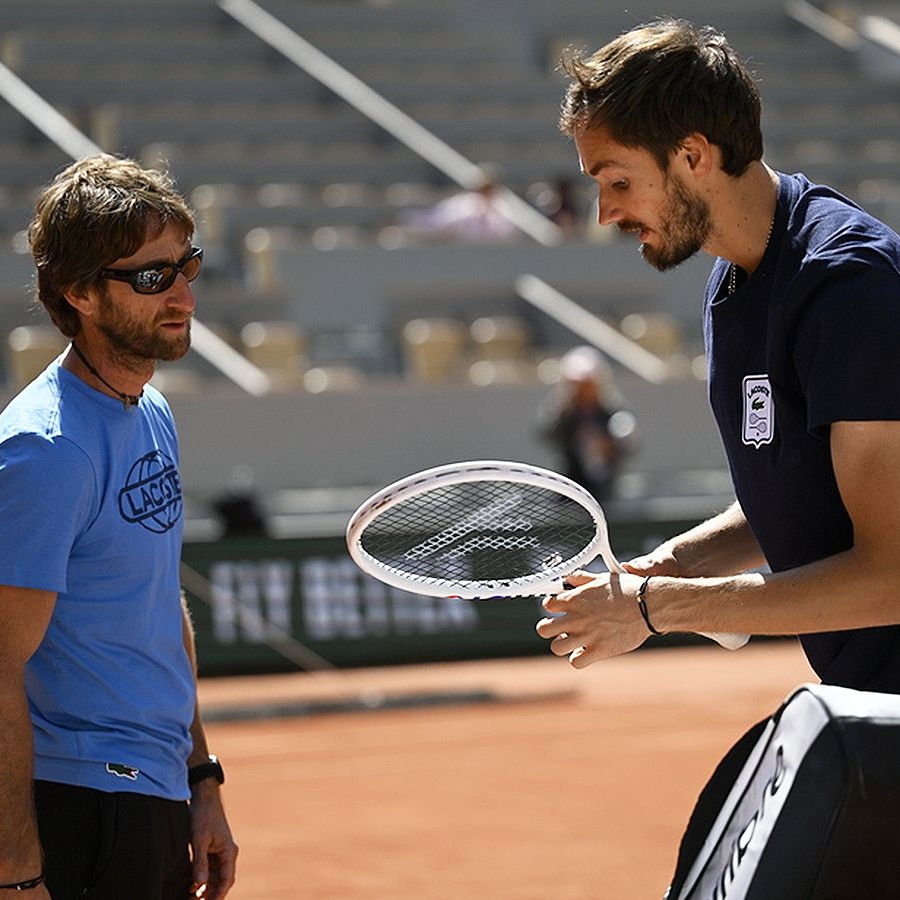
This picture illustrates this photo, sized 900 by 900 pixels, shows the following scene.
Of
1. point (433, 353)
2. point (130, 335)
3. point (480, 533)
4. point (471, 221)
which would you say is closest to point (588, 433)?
point (433, 353)

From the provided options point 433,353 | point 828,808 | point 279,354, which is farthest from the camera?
point 433,353

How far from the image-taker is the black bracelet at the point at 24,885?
3016mm

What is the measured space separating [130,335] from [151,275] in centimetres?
12

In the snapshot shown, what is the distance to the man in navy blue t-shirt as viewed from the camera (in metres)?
2.84

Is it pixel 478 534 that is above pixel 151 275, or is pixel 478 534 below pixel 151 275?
below

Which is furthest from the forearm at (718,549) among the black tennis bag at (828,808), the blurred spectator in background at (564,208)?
the blurred spectator in background at (564,208)

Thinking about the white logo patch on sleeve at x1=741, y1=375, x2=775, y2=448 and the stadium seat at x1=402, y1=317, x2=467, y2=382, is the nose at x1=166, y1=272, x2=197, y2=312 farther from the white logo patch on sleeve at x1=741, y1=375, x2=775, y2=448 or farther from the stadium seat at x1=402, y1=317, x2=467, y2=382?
the stadium seat at x1=402, y1=317, x2=467, y2=382

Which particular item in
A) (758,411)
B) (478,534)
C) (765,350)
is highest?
(765,350)

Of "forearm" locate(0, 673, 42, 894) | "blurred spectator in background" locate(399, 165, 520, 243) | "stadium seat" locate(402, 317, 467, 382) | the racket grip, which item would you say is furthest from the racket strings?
"blurred spectator in background" locate(399, 165, 520, 243)

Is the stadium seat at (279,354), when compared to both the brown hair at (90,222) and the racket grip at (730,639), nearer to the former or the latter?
the brown hair at (90,222)

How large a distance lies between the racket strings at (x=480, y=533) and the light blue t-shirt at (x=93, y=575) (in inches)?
19.7

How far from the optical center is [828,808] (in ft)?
8.71

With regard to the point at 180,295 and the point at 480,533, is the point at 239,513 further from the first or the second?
the point at 180,295

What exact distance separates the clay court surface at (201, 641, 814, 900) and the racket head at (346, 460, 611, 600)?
2.91 metres
